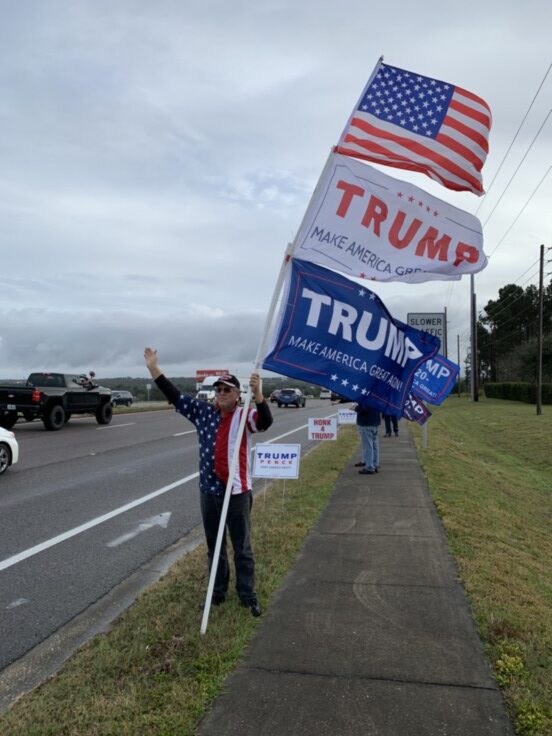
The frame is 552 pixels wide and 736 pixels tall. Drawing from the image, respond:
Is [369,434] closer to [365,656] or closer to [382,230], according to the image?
[382,230]

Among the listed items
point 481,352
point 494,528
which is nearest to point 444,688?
point 494,528

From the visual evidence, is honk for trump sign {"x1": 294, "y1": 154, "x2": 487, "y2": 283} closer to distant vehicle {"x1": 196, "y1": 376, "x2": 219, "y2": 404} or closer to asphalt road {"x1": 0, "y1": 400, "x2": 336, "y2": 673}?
distant vehicle {"x1": 196, "y1": 376, "x2": 219, "y2": 404}

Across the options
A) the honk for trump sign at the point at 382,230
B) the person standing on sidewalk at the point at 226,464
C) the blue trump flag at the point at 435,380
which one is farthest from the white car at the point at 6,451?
the honk for trump sign at the point at 382,230

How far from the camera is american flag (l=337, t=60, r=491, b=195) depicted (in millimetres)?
4590

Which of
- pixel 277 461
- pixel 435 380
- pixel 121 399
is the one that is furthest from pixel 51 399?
pixel 121 399

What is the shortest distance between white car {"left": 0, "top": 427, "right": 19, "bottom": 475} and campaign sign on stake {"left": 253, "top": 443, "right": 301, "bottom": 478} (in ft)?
19.3

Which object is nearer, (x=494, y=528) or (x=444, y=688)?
(x=444, y=688)

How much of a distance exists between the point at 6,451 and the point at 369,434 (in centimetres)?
649

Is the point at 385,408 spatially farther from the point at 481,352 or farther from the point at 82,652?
the point at 481,352

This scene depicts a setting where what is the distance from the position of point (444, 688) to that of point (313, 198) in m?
3.18

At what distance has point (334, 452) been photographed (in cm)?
1473

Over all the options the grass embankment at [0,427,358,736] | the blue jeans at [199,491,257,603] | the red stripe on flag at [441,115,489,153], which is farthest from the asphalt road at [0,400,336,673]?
the red stripe on flag at [441,115,489,153]

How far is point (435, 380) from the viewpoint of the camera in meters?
6.64

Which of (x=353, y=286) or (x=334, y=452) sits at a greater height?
(x=353, y=286)
